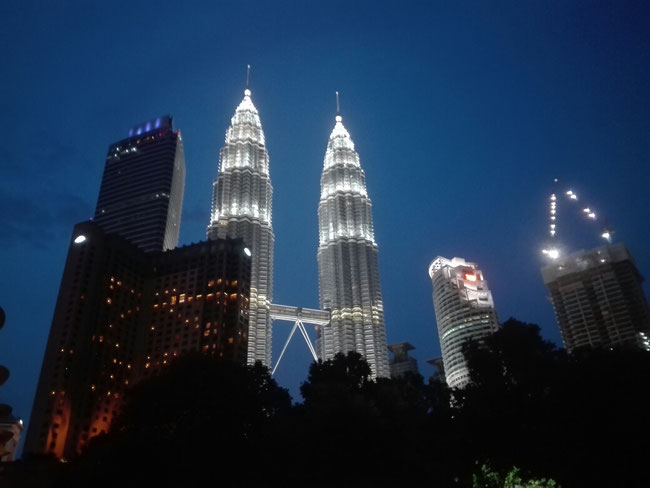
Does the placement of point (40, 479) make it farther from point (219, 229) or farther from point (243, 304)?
point (219, 229)

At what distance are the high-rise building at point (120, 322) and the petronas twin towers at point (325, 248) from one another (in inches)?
1072

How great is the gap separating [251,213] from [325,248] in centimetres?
2800

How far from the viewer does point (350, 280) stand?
177625mm

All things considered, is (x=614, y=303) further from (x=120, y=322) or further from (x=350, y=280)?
(x=120, y=322)

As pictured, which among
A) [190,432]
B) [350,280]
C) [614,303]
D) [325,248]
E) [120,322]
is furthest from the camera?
[614,303]

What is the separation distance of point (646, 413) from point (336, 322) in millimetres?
134992

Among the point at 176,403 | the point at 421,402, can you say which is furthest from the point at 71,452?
the point at 421,402

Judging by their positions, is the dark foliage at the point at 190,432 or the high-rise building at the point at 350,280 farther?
the high-rise building at the point at 350,280

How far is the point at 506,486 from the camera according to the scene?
41094mm

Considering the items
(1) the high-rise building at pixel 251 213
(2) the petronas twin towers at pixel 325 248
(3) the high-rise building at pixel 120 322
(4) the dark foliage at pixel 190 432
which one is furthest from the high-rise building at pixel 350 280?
(4) the dark foliage at pixel 190 432

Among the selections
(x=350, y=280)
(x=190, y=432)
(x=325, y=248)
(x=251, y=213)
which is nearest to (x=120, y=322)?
(x=251, y=213)

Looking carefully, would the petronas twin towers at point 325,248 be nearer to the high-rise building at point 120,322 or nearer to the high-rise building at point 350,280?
the high-rise building at point 350,280

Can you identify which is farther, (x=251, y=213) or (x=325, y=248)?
(x=325, y=248)

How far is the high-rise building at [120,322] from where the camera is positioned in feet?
358
